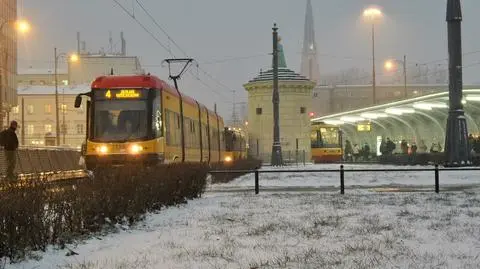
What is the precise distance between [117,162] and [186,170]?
183 inches

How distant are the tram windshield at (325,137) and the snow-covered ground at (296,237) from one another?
43.5 m

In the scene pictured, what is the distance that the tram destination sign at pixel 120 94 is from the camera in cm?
2134

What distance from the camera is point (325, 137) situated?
6034 cm

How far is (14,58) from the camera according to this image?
7600cm

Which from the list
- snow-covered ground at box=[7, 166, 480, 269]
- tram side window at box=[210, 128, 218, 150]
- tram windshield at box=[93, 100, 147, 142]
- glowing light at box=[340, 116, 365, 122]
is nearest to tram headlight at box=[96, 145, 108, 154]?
tram windshield at box=[93, 100, 147, 142]

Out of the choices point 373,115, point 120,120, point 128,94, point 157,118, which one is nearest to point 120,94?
point 128,94

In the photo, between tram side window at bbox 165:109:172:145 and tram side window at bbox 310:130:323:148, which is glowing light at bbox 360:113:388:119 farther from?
tram side window at bbox 165:109:172:145

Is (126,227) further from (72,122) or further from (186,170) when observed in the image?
(72,122)

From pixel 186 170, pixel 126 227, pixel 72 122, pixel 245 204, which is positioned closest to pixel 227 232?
pixel 126 227

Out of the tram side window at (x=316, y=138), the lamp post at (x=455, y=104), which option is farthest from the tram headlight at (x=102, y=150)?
the tram side window at (x=316, y=138)

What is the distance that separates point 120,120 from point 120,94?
828 millimetres

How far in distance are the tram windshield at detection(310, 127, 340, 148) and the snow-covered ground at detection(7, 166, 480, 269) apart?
43.5 meters

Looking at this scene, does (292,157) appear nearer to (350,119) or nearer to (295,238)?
(350,119)

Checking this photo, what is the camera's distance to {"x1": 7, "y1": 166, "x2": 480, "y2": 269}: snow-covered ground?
8148mm
